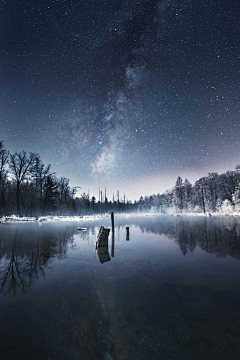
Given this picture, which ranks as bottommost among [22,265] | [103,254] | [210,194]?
[103,254]

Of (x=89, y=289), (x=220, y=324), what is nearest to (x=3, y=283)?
(x=89, y=289)

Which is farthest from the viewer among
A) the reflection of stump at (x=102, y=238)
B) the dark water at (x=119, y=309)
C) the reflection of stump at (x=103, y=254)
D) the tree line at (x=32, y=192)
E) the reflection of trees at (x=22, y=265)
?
the tree line at (x=32, y=192)

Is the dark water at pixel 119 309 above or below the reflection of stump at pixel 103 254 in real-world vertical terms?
above

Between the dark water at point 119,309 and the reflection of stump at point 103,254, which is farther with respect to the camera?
the reflection of stump at point 103,254

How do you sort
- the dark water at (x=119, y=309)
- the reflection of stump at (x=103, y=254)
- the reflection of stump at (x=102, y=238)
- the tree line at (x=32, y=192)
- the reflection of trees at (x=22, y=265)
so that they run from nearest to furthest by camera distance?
the dark water at (x=119, y=309), the reflection of trees at (x=22, y=265), the reflection of stump at (x=103, y=254), the reflection of stump at (x=102, y=238), the tree line at (x=32, y=192)

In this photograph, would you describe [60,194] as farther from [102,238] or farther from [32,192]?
[102,238]

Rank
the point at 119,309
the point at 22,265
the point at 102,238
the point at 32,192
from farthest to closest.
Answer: the point at 32,192, the point at 102,238, the point at 22,265, the point at 119,309

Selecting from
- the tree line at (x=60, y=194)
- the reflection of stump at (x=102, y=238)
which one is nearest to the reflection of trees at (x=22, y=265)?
the reflection of stump at (x=102, y=238)

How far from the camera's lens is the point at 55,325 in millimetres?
3854

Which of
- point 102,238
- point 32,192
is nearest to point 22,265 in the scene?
point 102,238

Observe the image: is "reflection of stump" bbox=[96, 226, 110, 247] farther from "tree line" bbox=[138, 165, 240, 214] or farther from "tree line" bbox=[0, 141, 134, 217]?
"tree line" bbox=[138, 165, 240, 214]

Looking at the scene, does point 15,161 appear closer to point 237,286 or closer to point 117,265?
point 117,265

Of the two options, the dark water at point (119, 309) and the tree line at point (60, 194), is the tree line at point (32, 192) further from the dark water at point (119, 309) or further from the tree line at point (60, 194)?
the dark water at point (119, 309)

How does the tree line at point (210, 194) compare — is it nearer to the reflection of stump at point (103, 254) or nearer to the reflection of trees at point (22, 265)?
the reflection of stump at point (103, 254)
